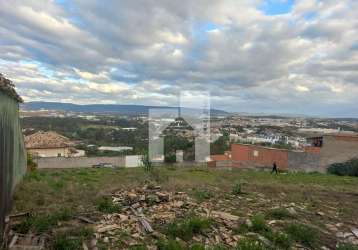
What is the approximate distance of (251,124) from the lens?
1657 inches

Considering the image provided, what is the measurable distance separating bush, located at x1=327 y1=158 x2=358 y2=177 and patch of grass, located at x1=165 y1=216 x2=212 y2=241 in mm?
21590

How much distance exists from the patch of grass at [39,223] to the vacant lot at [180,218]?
0.01 m

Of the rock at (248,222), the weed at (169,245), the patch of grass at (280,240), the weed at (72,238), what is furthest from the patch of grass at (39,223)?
the patch of grass at (280,240)

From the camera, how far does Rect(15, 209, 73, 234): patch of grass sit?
5722mm

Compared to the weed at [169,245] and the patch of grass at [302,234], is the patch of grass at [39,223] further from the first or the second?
the patch of grass at [302,234]

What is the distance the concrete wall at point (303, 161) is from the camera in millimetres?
28328

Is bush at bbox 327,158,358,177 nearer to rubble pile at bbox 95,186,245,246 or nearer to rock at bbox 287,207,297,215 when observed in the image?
rock at bbox 287,207,297,215

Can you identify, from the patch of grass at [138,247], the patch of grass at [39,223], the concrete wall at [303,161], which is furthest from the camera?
the concrete wall at [303,161]

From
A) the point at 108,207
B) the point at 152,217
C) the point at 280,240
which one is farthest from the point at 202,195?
the point at 280,240

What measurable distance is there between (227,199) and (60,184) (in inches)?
185

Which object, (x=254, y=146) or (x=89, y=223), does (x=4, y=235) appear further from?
(x=254, y=146)

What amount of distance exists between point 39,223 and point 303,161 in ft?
83.9

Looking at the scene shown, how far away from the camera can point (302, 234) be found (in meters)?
6.19

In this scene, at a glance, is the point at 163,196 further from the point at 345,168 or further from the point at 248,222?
the point at 345,168
